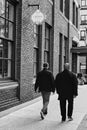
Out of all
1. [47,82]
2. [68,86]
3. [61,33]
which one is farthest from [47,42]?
[68,86]

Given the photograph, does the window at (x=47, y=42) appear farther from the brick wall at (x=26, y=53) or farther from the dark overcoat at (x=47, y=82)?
the dark overcoat at (x=47, y=82)

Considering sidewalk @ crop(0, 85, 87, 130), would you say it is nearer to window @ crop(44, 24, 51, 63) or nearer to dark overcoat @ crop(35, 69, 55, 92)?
dark overcoat @ crop(35, 69, 55, 92)

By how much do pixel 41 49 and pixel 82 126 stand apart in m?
8.11

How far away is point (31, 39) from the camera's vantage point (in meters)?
13.8

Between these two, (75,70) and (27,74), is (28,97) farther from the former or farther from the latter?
(75,70)

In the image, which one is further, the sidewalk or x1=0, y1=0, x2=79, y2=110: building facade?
x1=0, y1=0, x2=79, y2=110: building facade

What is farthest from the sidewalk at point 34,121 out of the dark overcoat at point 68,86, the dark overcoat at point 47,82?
the dark overcoat at point 47,82

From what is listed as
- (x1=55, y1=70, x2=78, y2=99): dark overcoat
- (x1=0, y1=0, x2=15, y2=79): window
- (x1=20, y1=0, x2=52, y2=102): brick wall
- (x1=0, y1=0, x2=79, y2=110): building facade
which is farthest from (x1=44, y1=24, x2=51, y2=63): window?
(x1=55, y1=70, x2=78, y2=99): dark overcoat

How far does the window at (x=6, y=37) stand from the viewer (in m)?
10.8

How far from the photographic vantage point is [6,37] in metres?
11.2

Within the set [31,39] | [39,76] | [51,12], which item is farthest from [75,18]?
[39,76]

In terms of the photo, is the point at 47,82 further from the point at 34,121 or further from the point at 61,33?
the point at 61,33

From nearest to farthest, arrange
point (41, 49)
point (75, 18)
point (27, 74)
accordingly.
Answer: point (27, 74) < point (41, 49) < point (75, 18)

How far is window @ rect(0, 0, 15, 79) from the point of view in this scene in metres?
10.8
